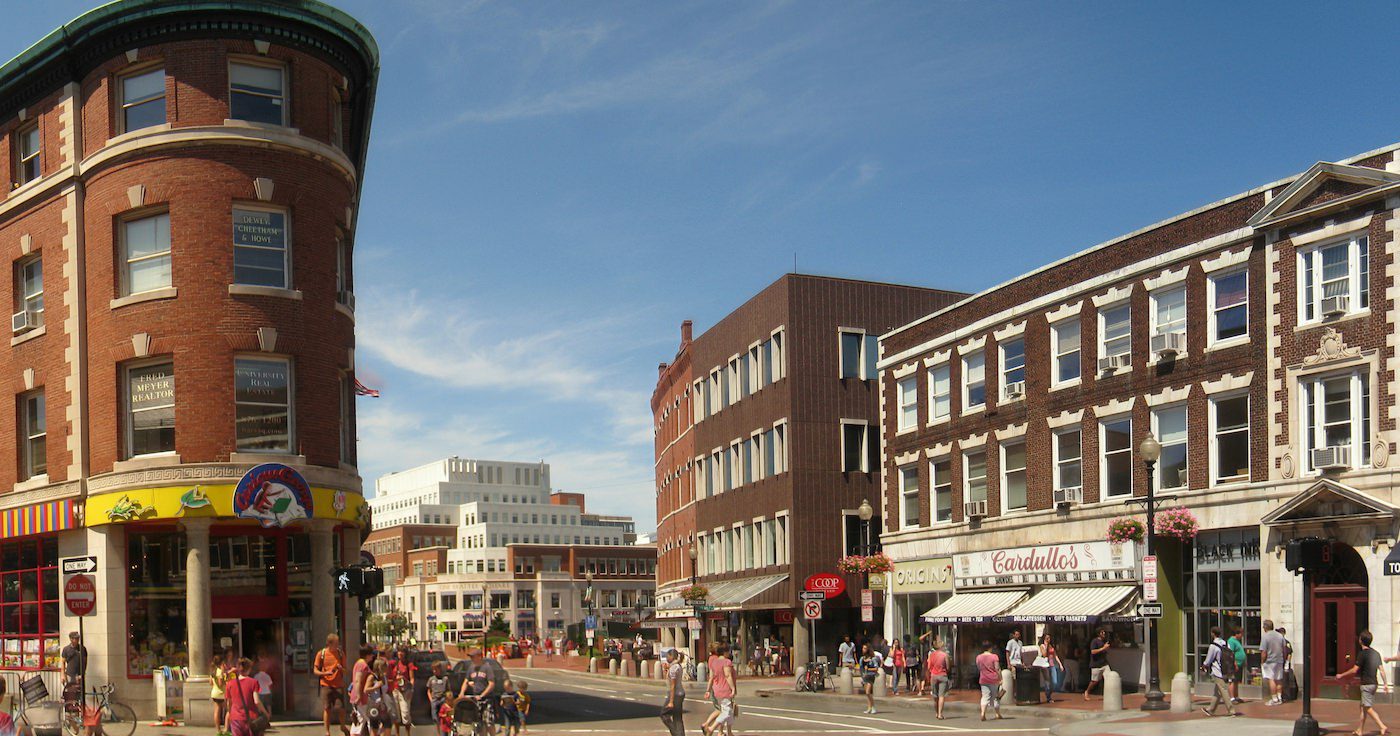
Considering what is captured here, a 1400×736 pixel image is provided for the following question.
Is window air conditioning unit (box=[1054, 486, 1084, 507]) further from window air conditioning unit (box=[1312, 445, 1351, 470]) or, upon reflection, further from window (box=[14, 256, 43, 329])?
window (box=[14, 256, 43, 329])

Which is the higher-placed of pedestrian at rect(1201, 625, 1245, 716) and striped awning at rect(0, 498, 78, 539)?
striped awning at rect(0, 498, 78, 539)

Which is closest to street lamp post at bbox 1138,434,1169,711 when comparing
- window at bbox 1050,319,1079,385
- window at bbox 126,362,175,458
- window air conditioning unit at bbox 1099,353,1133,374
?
window air conditioning unit at bbox 1099,353,1133,374

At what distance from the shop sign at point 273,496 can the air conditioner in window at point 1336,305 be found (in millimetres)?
21605

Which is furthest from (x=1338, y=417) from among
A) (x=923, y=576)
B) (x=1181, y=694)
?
(x=923, y=576)

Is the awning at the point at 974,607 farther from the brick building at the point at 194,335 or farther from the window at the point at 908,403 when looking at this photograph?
the brick building at the point at 194,335

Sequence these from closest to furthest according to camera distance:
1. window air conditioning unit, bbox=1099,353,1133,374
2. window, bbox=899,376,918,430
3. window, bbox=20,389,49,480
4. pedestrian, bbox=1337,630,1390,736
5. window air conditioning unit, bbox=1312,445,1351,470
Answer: pedestrian, bbox=1337,630,1390,736 < window air conditioning unit, bbox=1312,445,1351,470 < window, bbox=20,389,49,480 < window air conditioning unit, bbox=1099,353,1133,374 < window, bbox=899,376,918,430

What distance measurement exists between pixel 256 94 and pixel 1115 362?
21456 millimetres

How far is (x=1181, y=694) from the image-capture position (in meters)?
28.8

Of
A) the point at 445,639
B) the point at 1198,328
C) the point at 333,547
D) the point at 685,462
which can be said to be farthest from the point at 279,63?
the point at 445,639

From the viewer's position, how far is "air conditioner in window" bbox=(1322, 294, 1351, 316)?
2955 cm

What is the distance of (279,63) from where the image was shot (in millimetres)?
31094

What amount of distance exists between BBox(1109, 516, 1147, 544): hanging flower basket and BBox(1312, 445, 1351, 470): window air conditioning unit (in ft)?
18.4

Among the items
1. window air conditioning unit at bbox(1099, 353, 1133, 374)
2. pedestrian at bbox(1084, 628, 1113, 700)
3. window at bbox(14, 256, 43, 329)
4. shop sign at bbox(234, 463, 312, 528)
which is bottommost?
pedestrian at bbox(1084, 628, 1113, 700)

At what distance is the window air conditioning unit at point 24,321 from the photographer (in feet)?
111
